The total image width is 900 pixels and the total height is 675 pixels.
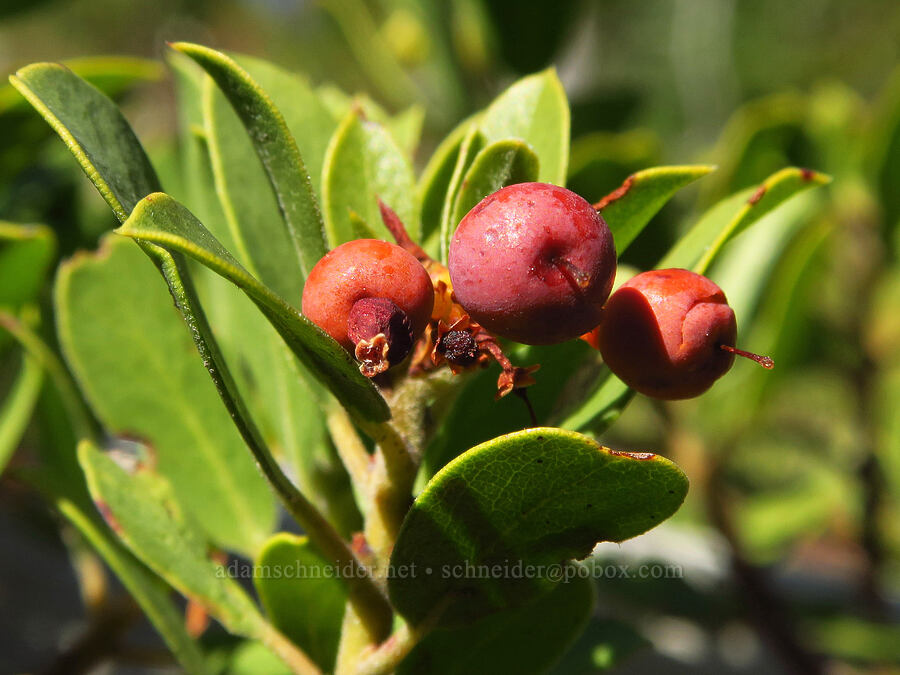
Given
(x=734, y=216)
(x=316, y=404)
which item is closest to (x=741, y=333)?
(x=734, y=216)

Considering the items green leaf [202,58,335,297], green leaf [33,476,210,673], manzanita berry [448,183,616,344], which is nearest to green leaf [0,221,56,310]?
green leaf [33,476,210,673]

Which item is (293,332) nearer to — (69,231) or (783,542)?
(69,231)

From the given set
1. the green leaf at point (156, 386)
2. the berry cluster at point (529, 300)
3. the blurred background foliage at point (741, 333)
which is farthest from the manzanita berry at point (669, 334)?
the green leaf at point (156, 386)

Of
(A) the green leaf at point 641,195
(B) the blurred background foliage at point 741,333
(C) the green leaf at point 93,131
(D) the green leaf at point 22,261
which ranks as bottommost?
(B) the blurred background foliage at point 741,333

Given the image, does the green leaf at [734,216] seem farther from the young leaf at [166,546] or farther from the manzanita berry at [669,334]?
the young leaf at [166,546]

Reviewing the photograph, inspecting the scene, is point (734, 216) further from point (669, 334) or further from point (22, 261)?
point (22, 261)

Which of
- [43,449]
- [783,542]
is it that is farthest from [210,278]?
[783,542]

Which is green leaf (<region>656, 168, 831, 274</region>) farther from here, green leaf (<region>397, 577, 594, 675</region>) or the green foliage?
green leaf (<region>397, 577, 594, 675</region>)
